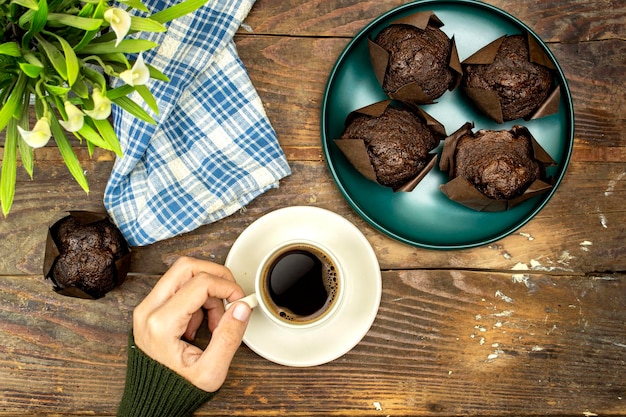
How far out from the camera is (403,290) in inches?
52.4

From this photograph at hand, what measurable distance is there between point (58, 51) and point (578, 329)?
132cm

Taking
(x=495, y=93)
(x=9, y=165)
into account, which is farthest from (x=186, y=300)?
(x=495, y=93)

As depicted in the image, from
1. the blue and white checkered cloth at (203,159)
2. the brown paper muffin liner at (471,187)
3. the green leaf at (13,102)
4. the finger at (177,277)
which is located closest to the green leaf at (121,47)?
the green leaf at (13,102)

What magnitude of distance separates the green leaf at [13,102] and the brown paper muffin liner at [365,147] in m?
0.60

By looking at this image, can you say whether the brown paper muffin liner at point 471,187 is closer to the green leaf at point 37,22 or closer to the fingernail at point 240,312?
the fingernail at point 240,312

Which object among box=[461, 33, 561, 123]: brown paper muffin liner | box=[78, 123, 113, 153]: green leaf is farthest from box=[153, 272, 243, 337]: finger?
box=[461, 33, 561, 123]: brown paper muffin liner

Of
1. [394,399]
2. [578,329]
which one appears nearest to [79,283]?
[394,399]

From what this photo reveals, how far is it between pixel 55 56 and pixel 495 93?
847mm

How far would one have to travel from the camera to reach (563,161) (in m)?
1.22

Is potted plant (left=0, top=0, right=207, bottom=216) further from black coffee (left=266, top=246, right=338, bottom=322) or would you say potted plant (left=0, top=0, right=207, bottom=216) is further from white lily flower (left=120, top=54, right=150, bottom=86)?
black coffee (left=266, top=246, right=338, bottom=322)

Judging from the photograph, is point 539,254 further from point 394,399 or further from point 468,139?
point 394,399

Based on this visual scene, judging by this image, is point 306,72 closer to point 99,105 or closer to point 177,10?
point 177,10

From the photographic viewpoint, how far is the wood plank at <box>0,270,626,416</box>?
4.31 feet

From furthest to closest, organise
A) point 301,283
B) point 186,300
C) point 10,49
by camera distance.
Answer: point 301,283 < point 186,300 < point 10,49
